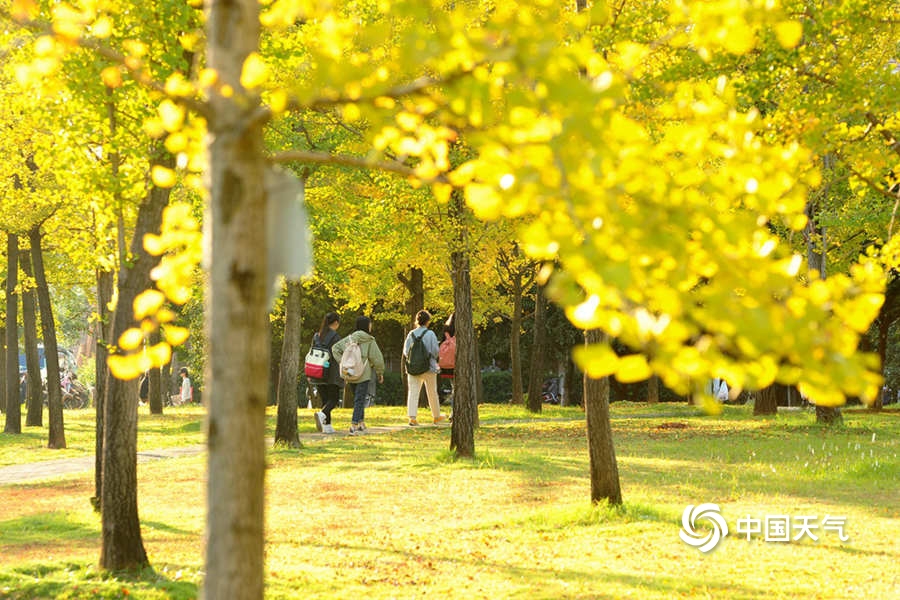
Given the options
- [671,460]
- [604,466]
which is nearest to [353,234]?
[671,460]

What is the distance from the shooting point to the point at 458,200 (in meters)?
14.4

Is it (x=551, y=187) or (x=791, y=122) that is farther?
(x=791, y=122)

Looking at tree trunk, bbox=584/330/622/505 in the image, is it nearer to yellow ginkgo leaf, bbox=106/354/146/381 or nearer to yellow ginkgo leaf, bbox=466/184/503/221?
yellow ginkgo leaf, bbox=106/354/146/381

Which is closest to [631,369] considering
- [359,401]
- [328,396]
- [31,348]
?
[359,401]

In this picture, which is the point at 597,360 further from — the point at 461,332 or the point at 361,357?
the point at 361,357

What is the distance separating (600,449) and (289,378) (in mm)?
7656

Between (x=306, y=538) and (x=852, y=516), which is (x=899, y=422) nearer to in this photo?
(x=852, y=516)

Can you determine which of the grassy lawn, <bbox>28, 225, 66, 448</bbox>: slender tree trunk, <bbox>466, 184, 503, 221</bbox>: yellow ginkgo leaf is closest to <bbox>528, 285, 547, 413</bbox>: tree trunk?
the grassy lawn

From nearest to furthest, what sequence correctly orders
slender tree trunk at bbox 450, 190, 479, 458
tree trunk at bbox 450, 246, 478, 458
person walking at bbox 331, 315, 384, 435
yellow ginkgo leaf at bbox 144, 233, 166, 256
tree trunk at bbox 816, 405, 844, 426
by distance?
yellow ginkgo leaf at bbox 144, 233, 166, 256 → tree trunk at bbox 450, 246, 478, 458 → slender tree trunk at bbox 450, 190, 479, 458 → person walking at bbox 331, 315, 384, 435 → tree trunk at bbox 816, 405, 844, 426

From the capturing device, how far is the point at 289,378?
52.1ft

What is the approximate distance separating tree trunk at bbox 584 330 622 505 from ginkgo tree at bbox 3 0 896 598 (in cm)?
589

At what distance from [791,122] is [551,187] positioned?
522cm

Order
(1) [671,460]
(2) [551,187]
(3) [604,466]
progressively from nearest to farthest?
(2) [551,187], (3) [604,466], (1) [671,460]

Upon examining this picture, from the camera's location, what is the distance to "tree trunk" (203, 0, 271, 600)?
10.1 ft
